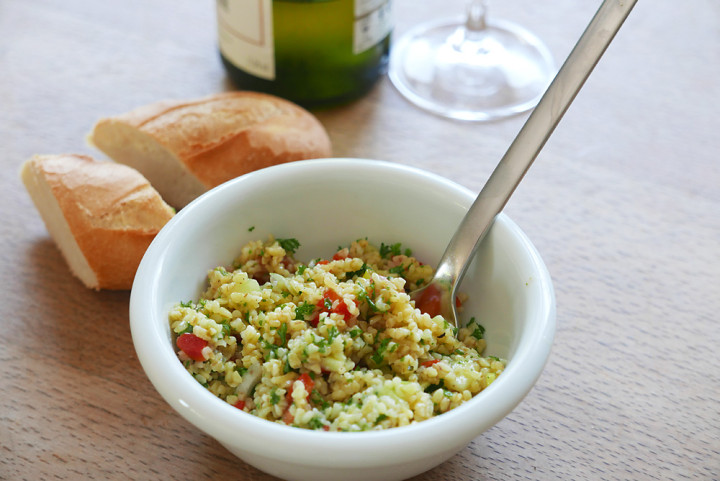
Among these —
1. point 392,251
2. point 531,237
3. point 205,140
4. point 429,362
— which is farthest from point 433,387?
point 205,140

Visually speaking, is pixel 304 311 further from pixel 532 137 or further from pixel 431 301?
pixel 532 137

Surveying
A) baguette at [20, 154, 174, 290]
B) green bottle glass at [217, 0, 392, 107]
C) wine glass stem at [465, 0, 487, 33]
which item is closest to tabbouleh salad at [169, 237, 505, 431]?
baguette at [20, 154, 174, 290]

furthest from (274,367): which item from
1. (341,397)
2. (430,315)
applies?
(430,315)

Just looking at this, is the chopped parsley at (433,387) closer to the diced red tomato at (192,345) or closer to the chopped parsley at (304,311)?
the chopped parsley at (304,311)

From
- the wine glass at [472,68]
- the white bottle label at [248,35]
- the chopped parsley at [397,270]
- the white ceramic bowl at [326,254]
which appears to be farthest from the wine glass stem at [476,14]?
the chopped parsley at [397,270]

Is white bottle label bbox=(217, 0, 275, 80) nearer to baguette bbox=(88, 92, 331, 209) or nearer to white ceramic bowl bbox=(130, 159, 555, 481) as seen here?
baguette bbox=(88, 92, 331, 209)

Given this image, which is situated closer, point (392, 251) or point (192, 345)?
point (192, 345)
